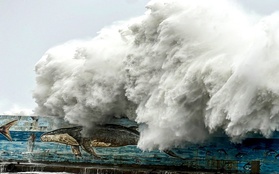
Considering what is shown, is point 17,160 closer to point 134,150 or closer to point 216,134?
point 134,150

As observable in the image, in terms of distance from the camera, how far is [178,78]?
17.6 m

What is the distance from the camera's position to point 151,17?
748 inches

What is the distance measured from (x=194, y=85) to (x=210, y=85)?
2.37 ft

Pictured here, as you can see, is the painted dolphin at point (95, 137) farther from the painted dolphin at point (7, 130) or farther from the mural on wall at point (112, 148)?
the painted dolphin at point (7, 130)

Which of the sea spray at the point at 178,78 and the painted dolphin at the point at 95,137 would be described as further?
the painted dolphin at the point at 95,137

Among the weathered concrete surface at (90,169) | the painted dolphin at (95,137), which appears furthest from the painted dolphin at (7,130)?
the weathered concrete surface at (90,169)

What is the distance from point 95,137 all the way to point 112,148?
1068 mm

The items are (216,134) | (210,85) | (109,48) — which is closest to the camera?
(210,85)

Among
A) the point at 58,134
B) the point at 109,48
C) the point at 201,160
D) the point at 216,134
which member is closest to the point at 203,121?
the point at 216,134

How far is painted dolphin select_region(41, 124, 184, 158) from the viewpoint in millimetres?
20609

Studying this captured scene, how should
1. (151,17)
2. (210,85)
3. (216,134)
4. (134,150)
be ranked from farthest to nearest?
(134,150)
(151,17)
(216,134)
(210,85)

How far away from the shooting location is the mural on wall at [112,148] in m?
17.4

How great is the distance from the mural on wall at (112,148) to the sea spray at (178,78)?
2.45ft

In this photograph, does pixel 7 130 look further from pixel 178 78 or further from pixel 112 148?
A: pixel 178 78
